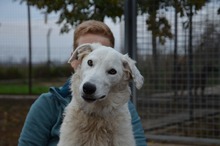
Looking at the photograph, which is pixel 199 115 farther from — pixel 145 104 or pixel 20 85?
pixel 20 85

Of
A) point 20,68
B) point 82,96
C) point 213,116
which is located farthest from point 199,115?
point 20,68

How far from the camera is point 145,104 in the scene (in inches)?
247

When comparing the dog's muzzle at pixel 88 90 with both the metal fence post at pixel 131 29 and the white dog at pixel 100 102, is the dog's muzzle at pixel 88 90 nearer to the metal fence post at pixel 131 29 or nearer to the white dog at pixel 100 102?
the white dog at pixel 100 102

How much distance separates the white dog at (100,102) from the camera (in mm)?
2586

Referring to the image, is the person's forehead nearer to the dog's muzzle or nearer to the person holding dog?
the person holding dog

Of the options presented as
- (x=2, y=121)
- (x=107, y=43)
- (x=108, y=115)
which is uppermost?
(x=107, y=43)

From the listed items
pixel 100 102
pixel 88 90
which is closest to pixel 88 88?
pixel 88 90

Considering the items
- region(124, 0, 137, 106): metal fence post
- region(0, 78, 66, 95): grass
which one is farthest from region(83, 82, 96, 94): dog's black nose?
region(0, 78, 66, 95): grass

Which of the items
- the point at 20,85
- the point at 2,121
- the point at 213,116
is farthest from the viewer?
the point at 20,85

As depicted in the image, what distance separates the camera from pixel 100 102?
2.74 metres

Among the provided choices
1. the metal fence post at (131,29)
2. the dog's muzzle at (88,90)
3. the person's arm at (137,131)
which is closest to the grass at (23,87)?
the metal fence post at (131,29)

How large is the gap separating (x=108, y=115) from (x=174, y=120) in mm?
3749

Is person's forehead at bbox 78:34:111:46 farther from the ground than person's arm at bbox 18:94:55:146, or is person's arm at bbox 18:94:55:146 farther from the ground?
person's forehead at bbox 78:34:111:46

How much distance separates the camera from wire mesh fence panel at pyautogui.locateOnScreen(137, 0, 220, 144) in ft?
19.7
